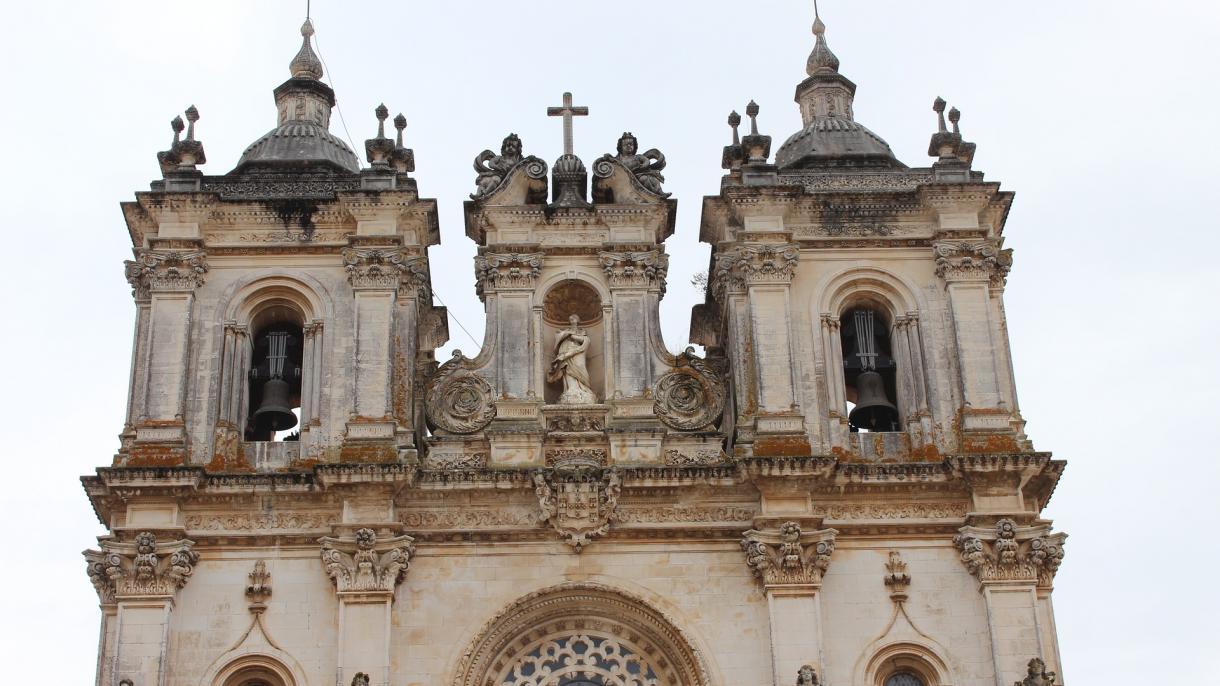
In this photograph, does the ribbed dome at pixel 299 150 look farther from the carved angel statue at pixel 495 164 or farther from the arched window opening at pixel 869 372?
the arched window opening at pixel 869 372

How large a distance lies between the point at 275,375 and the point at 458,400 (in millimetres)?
2919

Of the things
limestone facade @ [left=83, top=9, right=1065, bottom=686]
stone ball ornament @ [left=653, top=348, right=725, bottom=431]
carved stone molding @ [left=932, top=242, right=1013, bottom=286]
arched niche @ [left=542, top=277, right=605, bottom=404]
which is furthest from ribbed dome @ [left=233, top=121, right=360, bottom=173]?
carved stone molding @ [left=932, top=242, right=1013, bottom=286]

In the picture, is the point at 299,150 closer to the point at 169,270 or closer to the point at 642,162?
the point at 169,270

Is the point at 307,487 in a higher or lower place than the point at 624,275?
lower

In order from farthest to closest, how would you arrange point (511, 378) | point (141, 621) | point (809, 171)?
point (809, 171), point (511, 378), point (141, 621)

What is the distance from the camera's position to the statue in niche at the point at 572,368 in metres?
28.2

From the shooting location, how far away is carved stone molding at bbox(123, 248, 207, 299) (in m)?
28.4

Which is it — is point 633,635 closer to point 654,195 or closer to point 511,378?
point 511,378

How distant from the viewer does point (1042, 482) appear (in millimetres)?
26859

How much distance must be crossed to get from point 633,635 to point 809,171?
8079 mm

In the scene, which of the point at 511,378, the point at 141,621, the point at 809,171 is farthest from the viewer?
the point at 809,171

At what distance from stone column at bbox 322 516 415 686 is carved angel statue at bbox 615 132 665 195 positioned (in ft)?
22.9

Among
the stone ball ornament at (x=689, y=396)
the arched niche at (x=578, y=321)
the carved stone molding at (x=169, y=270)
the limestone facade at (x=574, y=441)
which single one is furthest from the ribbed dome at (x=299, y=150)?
the stone ball ornament at (x=689, y=396)

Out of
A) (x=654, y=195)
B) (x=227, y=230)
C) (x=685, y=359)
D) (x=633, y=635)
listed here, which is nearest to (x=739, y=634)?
(x=633, y=635)
